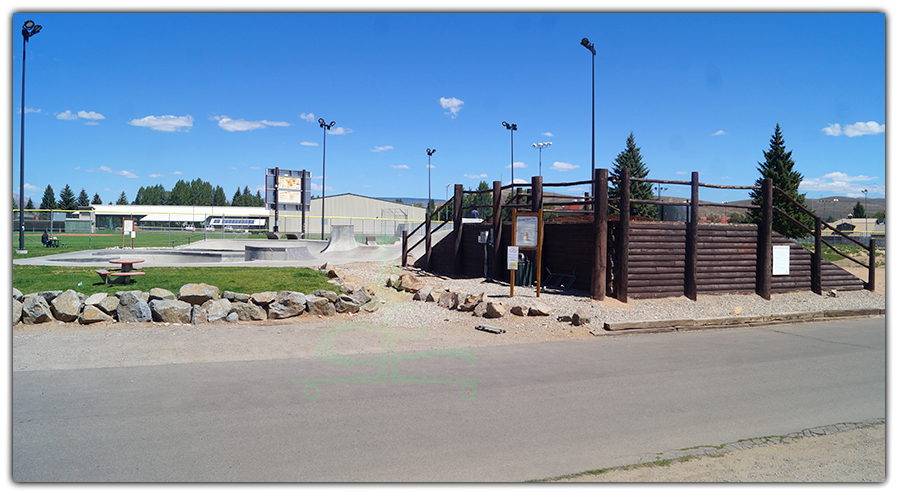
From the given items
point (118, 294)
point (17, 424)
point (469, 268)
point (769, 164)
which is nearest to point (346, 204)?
point (769, 164)

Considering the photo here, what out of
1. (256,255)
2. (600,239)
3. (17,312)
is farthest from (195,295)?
(256,255)

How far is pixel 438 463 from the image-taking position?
4.45 m

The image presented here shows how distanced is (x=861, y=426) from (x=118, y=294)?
1148 cm

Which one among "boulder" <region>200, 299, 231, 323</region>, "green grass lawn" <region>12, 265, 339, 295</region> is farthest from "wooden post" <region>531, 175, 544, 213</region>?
"boulder" <region>200, 299, 231, 323</region>

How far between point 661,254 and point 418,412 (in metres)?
9.89

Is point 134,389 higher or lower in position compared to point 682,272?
lower

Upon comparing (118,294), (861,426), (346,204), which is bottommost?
(861,426)

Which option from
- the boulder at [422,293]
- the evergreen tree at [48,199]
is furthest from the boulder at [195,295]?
the evergreen tree at [48,199]

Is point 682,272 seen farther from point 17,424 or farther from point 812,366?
point 17,424

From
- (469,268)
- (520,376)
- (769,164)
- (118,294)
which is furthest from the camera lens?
(769,164)

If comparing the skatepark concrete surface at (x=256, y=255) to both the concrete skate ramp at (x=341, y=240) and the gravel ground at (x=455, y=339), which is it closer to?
the concrete skate ramp at (x=341, y=240)

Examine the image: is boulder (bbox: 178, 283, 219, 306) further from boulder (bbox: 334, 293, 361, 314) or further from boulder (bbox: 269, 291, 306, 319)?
boulder (bbox: 334, 293, 361, 314)

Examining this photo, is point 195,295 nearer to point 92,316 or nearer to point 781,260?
point 92,316

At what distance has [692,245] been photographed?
1388 cm
